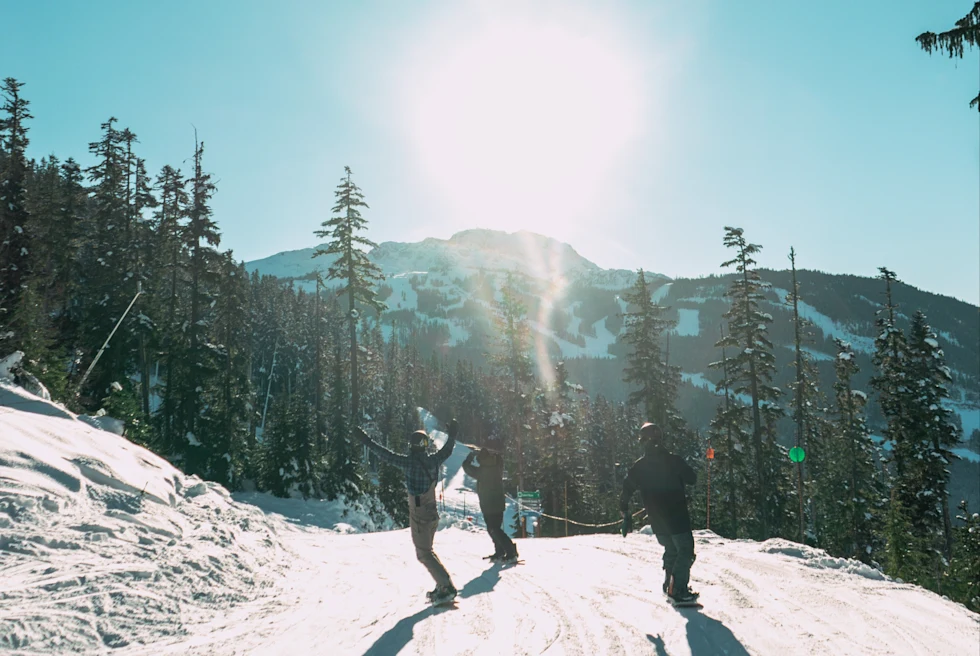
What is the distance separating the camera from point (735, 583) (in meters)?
7.88

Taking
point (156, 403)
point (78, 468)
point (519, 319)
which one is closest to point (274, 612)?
point (78, 468)

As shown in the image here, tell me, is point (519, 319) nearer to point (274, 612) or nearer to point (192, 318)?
point (192, 318)

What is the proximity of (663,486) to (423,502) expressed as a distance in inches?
119

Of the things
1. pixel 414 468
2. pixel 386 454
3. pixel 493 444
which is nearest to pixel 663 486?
pixel 414 468

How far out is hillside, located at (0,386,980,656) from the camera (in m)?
5.47

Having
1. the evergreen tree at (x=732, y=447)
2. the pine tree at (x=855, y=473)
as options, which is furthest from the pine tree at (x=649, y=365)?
the pine tree at (x=855, y=473)

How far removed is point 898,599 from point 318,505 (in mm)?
25112

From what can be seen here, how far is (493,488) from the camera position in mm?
10219

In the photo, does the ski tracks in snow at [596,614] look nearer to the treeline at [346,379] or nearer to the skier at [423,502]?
the skier at [423,502]

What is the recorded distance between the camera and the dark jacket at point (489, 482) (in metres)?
10.1

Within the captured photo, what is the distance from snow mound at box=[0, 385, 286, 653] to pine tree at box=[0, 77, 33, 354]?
27.2 feet

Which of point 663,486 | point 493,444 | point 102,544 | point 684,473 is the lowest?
point 102,544

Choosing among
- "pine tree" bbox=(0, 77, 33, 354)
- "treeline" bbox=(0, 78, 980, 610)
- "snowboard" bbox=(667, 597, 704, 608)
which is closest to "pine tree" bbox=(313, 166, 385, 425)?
"treeline" bbox=(0, 78, 980, 610)

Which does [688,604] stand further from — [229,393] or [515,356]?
[515,356]
